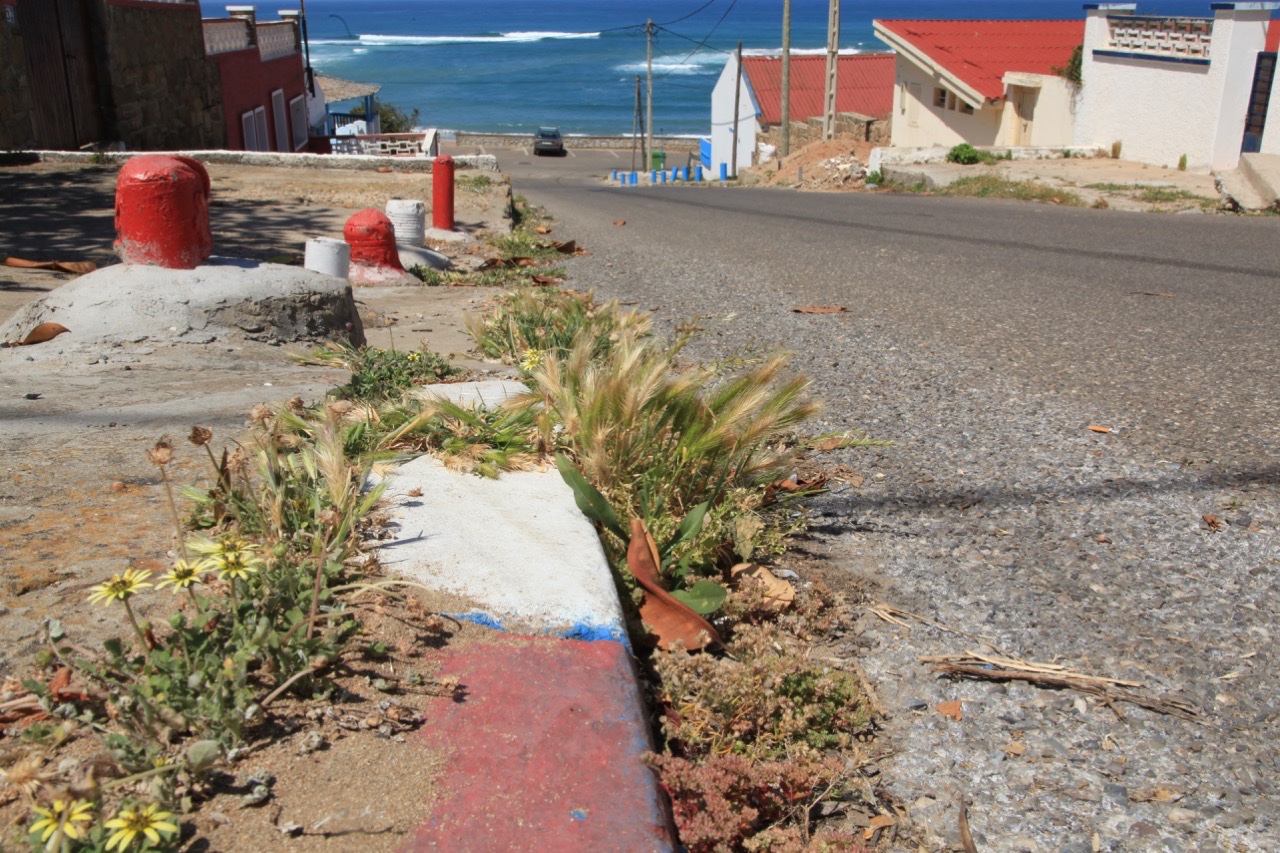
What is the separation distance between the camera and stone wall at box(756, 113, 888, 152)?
1453 inches

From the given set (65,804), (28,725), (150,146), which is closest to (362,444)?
(28,725)

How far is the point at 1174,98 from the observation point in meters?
20.0

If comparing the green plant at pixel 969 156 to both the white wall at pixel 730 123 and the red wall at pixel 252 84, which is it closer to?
the red wall at pixel 252 84

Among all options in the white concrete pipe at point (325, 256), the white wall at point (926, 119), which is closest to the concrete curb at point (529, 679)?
the white concrete pipe at point (325, 256)

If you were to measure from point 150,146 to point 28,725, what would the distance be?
1929 centimetres

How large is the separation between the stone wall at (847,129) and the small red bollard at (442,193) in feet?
87.4

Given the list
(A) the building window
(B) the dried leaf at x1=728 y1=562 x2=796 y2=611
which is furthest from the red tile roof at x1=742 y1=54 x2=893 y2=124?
(B) the dried leaf at x1=728 y1=562 x2=796 y2=611

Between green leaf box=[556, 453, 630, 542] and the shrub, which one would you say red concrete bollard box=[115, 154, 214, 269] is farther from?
the shrub

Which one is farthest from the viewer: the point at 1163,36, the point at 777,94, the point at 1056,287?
the point at 777,94

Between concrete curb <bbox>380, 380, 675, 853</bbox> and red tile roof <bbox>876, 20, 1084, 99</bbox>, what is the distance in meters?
29.4

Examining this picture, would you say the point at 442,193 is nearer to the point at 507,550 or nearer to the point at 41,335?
the point at 41,335

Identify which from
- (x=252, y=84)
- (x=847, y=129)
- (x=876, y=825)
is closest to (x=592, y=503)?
(x=876, y=825)

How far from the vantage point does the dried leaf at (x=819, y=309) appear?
735cm

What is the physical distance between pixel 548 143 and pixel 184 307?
5929cm
